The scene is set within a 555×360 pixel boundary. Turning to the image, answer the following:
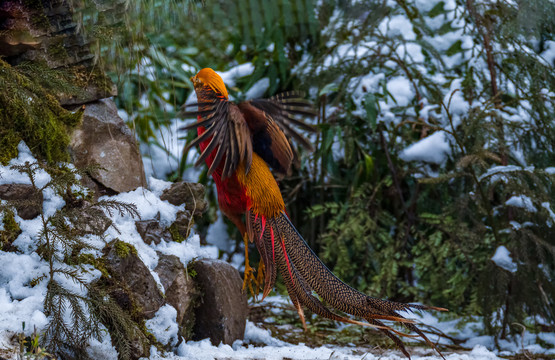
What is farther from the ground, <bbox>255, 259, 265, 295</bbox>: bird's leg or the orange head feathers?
the orange head feathers

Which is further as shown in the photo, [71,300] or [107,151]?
[107,151]

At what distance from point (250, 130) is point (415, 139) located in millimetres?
1822

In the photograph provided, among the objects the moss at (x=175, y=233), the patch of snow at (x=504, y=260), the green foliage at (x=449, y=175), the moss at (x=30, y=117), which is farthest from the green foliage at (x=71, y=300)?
the patch of snow at (x=504, y=260)

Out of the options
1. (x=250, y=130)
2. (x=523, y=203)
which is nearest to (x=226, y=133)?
(x=250, y=130)

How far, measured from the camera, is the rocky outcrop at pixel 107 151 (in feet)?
7.32

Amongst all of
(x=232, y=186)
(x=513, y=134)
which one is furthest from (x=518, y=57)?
(x=232, y=186)

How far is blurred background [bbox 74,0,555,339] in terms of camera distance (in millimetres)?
2703

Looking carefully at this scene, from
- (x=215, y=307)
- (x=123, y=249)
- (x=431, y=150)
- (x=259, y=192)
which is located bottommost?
(x=215, y=307)

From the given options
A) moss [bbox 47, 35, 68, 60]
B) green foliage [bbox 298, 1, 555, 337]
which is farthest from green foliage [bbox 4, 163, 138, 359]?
green foliage [bbox 298, 1, 555, 337]

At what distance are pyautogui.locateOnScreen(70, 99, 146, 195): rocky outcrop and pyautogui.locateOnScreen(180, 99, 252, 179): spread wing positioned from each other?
1.56ft

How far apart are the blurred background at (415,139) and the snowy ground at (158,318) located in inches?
7.8

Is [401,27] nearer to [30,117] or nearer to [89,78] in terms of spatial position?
[89,78]

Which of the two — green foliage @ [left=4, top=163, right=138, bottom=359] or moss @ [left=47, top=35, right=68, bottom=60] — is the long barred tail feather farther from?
moss @ [left=47, top=35, right=68, bottom=60]

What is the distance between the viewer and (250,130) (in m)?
2.11
